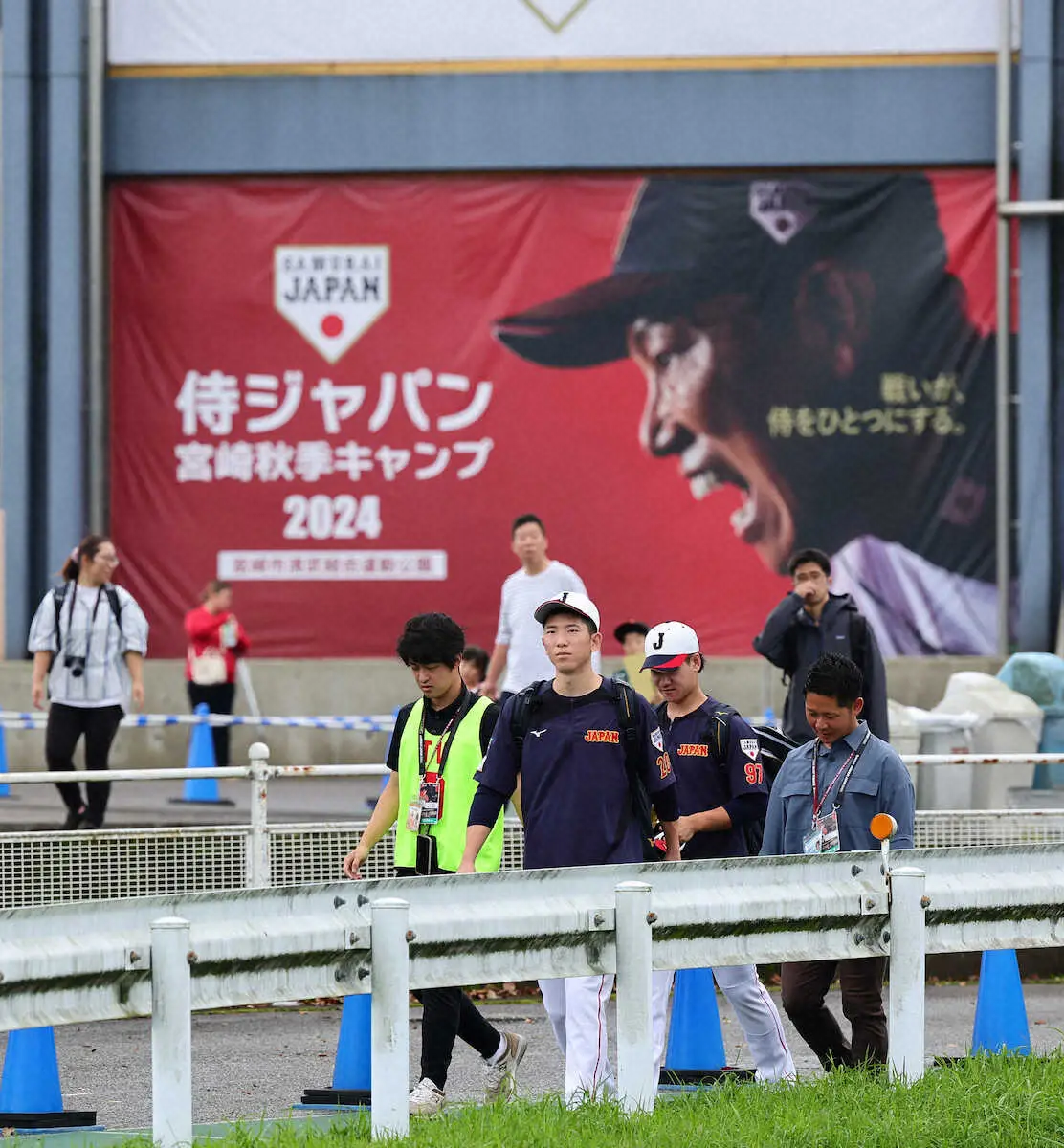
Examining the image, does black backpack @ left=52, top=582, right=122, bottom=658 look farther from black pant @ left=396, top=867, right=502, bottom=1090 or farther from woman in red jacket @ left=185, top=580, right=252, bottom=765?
black pant @ left=396, top=867, right=502, bottom=1090

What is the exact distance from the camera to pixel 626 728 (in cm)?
660

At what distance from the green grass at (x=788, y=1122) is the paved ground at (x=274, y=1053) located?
1.16 m

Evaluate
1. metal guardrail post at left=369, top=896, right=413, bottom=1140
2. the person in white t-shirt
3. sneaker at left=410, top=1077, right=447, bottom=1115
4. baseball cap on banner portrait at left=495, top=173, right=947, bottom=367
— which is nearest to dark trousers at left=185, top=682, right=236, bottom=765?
baseball cap on banner portrait at left=495, top=173, right=947, bottom=367

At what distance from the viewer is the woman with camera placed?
12.3m

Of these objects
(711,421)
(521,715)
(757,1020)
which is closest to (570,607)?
(521,715)

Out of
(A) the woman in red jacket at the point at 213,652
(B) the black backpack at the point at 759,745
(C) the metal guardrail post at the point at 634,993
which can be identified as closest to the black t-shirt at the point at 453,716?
(B) the black backpack at the point at 759,745

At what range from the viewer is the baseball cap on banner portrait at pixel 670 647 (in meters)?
7.25

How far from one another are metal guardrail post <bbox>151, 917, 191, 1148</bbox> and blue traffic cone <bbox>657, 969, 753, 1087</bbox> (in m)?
2.97

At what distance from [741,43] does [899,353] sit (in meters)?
3.24

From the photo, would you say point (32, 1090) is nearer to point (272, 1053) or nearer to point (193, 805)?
point (272, 1053)

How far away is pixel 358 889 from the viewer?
5719 mm

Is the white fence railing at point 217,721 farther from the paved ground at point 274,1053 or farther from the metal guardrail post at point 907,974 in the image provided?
the metal guardrail post at point 907,974

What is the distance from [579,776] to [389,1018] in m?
1.28

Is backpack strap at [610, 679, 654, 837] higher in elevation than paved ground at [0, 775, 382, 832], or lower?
higher
